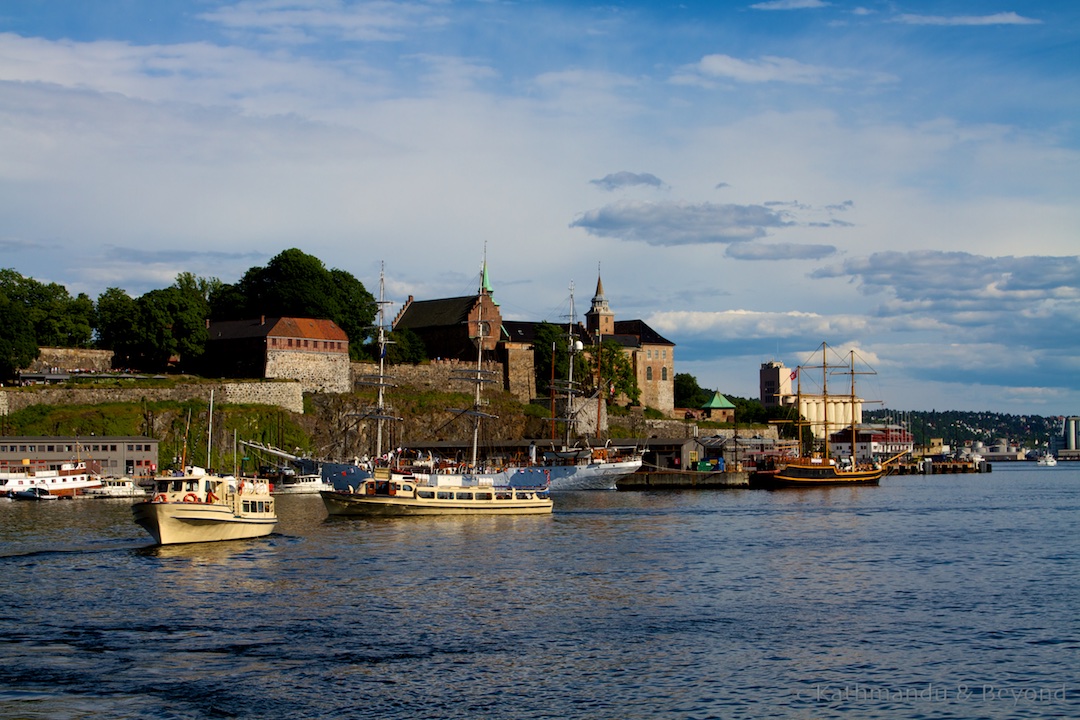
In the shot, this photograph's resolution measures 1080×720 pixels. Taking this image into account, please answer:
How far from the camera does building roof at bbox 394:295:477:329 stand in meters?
146

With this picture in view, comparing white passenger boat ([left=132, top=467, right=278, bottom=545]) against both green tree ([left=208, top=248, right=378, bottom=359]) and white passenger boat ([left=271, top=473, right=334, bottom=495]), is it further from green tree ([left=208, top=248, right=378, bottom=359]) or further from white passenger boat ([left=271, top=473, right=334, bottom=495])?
green tree ([left=208, top=248, right=378, bottom=359])

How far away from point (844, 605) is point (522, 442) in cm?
8338

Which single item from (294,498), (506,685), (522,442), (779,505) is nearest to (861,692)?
(506,685)

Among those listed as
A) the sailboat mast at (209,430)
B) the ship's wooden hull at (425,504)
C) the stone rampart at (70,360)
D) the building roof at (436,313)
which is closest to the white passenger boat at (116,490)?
the sailboat mast at (209,430)

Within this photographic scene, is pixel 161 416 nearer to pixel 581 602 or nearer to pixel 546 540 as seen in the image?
pixel 546 540

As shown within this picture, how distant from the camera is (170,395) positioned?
108 m

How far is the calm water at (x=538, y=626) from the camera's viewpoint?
25562 mm

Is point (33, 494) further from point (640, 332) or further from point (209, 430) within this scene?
point (640, 332)

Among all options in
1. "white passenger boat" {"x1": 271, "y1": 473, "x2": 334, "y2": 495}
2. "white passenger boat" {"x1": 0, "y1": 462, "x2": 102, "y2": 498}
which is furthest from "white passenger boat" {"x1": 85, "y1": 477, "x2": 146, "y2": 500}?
"white passenger boat" {"x1": 271, "y1": 473, "x2": 334, "y2": 495}

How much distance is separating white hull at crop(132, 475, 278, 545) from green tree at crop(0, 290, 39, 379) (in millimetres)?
56750

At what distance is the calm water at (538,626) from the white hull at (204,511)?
909 millimetres

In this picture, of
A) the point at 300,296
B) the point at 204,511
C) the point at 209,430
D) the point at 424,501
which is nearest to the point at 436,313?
the point at 300,296

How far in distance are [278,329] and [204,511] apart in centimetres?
6601

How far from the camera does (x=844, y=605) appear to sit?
1473 inches
